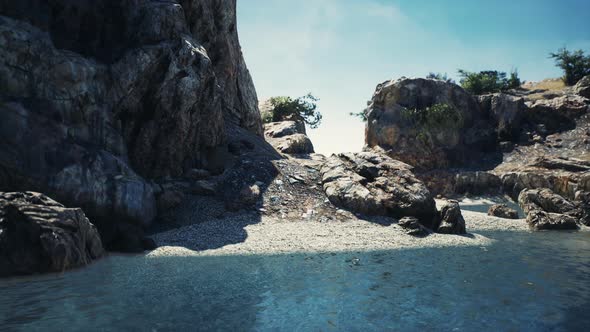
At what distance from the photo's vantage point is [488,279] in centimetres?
1756

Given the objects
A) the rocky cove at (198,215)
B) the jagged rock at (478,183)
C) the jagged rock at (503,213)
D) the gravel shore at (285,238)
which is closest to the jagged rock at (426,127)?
the jagged rock at (478,183)

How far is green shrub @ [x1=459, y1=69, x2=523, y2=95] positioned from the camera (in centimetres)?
8944

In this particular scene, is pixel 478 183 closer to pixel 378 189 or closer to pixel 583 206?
pixel 583 206

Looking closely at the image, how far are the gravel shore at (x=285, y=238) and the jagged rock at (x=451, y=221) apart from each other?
1.05m

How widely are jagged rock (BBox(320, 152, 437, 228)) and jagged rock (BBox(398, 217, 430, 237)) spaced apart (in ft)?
6.75

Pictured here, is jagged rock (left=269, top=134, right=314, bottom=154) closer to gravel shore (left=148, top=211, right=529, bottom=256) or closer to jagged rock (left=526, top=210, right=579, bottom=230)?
gravel shore (left=148, top=211, right=529, bottom=256)

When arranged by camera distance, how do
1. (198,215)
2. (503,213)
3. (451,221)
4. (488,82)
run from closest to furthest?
(198,215), (451,221), (503,213), (488,82)

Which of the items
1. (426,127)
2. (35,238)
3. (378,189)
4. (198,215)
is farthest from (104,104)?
(426,127)

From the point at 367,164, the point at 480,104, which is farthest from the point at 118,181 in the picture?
the point at 480,104

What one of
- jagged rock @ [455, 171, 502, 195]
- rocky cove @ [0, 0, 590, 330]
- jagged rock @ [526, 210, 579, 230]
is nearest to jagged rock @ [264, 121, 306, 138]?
rocky cove @ [0, 0, 590, 330]

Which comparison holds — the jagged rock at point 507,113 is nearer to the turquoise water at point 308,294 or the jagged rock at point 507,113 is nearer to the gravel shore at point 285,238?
the gravel shore at point 285,238

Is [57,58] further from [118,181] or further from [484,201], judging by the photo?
[484,201]

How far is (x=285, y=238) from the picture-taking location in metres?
25.9

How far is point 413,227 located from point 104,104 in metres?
22.6
